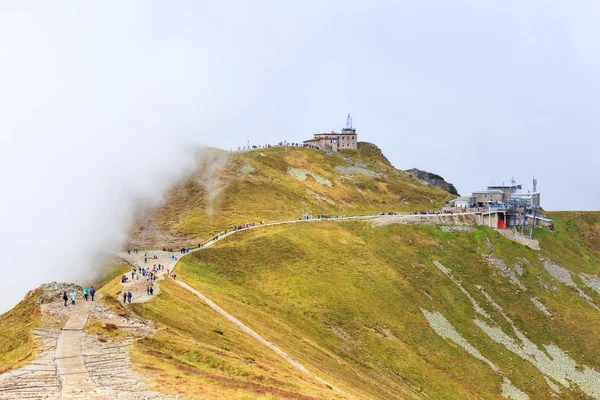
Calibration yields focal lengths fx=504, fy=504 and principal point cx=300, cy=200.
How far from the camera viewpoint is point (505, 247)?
152 meters

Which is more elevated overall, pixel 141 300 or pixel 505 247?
pixel 505 247

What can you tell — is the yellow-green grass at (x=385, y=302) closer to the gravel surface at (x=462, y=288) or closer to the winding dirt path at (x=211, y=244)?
the gravel surface at (x=462, y=288)

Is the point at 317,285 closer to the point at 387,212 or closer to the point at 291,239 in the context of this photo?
the point at 291,239

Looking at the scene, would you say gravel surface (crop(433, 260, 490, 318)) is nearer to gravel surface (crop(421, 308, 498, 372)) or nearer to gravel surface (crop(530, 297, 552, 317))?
gravel surface (crop(421, 308, 498, 372))

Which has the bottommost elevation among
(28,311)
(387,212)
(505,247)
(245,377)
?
(245,377)

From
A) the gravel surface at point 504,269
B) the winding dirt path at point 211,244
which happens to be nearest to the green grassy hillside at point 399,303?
the gravel surface at point 504,269

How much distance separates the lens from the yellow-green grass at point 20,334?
43.1m

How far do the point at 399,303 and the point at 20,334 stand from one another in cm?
7686

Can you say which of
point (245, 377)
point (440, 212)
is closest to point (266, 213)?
point (440, 212)

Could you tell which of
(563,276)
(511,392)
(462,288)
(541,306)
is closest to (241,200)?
(462,288)

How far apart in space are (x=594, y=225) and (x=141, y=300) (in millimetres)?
190732

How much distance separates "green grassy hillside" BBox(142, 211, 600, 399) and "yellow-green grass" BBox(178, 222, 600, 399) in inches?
12.0

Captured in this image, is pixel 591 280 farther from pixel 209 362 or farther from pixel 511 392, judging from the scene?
pixel 209 362

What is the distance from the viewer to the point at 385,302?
106m
